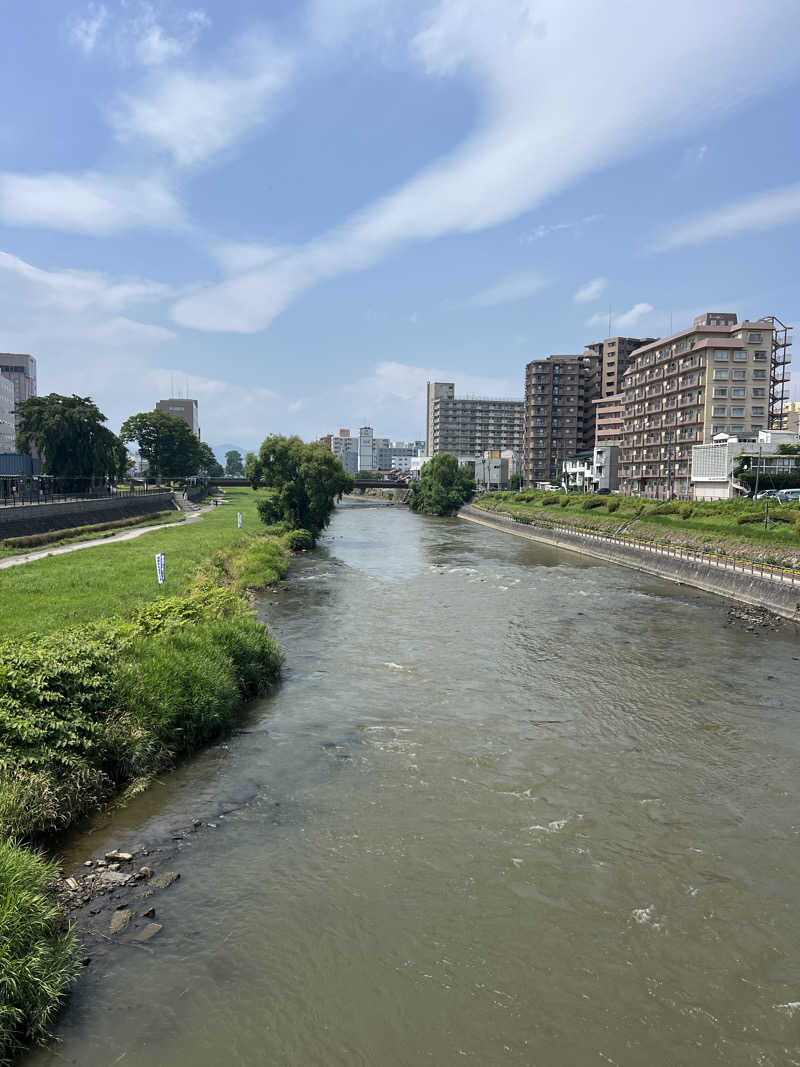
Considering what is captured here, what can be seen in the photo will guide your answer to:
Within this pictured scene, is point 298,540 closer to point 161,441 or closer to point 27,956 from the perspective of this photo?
point 27,956

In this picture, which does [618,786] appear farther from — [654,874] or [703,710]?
[703,710]

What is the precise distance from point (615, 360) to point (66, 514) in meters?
121

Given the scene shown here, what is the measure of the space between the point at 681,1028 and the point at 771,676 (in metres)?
17.3

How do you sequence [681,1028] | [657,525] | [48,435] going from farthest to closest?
1. [48,435]
2. [657,525]
3. [681,1028]

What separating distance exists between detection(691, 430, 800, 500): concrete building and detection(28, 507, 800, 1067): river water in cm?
5035

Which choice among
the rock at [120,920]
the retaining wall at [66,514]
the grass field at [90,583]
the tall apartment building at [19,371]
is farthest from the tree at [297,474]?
the tall apartment building at [19,371]

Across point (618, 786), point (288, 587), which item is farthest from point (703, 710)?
point (288, 587)

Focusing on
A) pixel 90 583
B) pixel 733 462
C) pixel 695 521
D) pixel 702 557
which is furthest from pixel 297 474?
pixel 733 462

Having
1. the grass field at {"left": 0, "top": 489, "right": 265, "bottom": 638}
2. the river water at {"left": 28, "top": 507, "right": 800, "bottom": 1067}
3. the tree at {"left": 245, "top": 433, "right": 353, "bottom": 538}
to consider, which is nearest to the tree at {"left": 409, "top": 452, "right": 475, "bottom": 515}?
the tree at {"left": 245, "top": 433, "right": 353, "bottom": 538}

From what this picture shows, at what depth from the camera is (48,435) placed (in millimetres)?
65688

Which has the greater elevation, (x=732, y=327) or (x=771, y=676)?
(x=732, y=327)

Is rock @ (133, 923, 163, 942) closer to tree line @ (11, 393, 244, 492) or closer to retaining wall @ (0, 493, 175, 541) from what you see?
retaining wall @ (0, 493, 175, 541)

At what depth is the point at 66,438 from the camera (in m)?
66.8

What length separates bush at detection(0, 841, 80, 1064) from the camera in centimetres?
718
